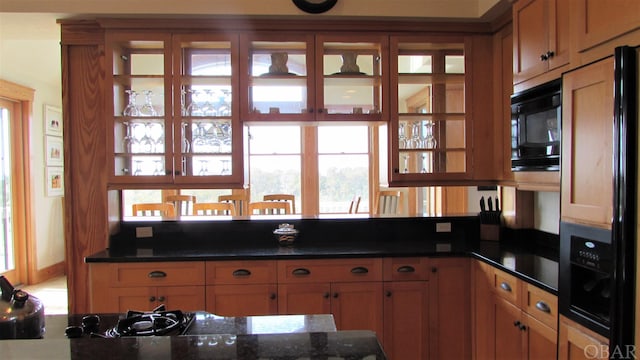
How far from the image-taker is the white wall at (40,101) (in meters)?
4.27

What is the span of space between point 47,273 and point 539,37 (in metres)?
5.95

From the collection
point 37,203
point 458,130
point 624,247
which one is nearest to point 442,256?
point 458,130

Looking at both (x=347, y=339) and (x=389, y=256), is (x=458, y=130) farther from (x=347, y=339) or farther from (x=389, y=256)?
(x=347, y=339)

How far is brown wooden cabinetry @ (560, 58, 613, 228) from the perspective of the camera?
1408 millimetres

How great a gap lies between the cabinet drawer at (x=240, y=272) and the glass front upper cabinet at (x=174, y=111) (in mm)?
578

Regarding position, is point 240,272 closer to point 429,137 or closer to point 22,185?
point 429,137

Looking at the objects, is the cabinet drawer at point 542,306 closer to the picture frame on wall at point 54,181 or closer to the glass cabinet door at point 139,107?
the glass cabinet door at point 139,107

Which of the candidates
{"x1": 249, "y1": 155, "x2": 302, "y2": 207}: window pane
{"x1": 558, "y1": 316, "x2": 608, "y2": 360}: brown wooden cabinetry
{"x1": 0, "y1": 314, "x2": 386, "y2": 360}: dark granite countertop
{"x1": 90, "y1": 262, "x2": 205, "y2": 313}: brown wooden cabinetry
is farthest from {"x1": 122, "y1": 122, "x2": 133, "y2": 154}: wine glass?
{"x1": 249, "y1": 155, "x2": 302, "y2": 207}: window pane

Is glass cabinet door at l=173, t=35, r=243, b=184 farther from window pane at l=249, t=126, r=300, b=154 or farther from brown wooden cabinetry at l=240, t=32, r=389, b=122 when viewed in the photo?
window pane at l=249, t=126, r=300, b=154

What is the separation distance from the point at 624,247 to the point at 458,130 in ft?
5.45

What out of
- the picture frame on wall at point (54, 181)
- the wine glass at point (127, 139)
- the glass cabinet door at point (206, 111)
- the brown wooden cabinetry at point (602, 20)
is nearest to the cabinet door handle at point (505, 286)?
the brown wooden cabinetry at point (602, 20)

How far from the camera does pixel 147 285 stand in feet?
8.05

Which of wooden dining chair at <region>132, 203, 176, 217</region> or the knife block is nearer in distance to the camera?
the knife block

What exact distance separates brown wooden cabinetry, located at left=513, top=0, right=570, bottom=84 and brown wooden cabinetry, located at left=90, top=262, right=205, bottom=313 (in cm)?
223
